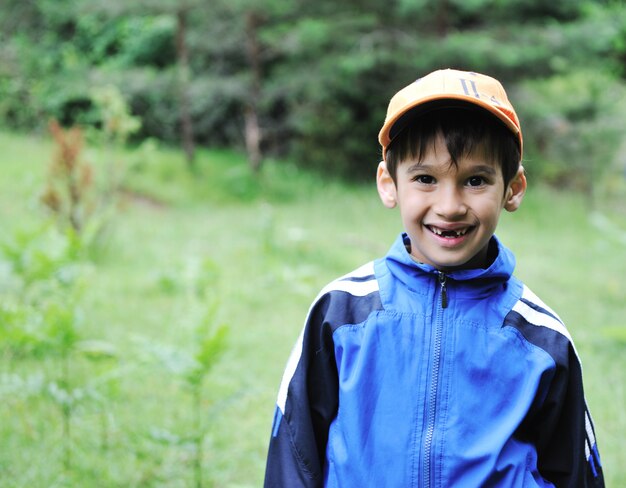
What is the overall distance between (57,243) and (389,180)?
333cm

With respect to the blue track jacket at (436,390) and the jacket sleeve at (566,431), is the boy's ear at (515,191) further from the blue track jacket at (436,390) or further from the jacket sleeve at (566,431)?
the jacket sleeve at (566,431)

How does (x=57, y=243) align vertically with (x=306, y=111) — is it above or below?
below

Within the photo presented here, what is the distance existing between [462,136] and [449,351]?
1.74 feet

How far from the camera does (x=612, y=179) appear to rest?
50.4 feet

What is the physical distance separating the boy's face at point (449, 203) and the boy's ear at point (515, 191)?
55 mm

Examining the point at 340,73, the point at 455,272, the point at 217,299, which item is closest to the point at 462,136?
the point at 455,272

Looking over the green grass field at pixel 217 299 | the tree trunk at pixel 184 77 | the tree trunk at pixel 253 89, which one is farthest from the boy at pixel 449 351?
the tree trunk at pixel 184 77

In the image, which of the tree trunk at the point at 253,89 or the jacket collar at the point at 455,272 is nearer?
the jacket collar at the point at 455,272

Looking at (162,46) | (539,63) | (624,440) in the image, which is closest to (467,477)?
(624,440)

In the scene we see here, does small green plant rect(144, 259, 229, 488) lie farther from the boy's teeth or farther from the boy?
the boy's teeth

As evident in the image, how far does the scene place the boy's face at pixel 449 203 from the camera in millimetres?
1780

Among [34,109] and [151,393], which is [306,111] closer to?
[34,109]

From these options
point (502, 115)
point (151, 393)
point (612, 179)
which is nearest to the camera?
point (502, 115)

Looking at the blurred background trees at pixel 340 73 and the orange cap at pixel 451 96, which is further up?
the blurred background trees at pixel 340 73
